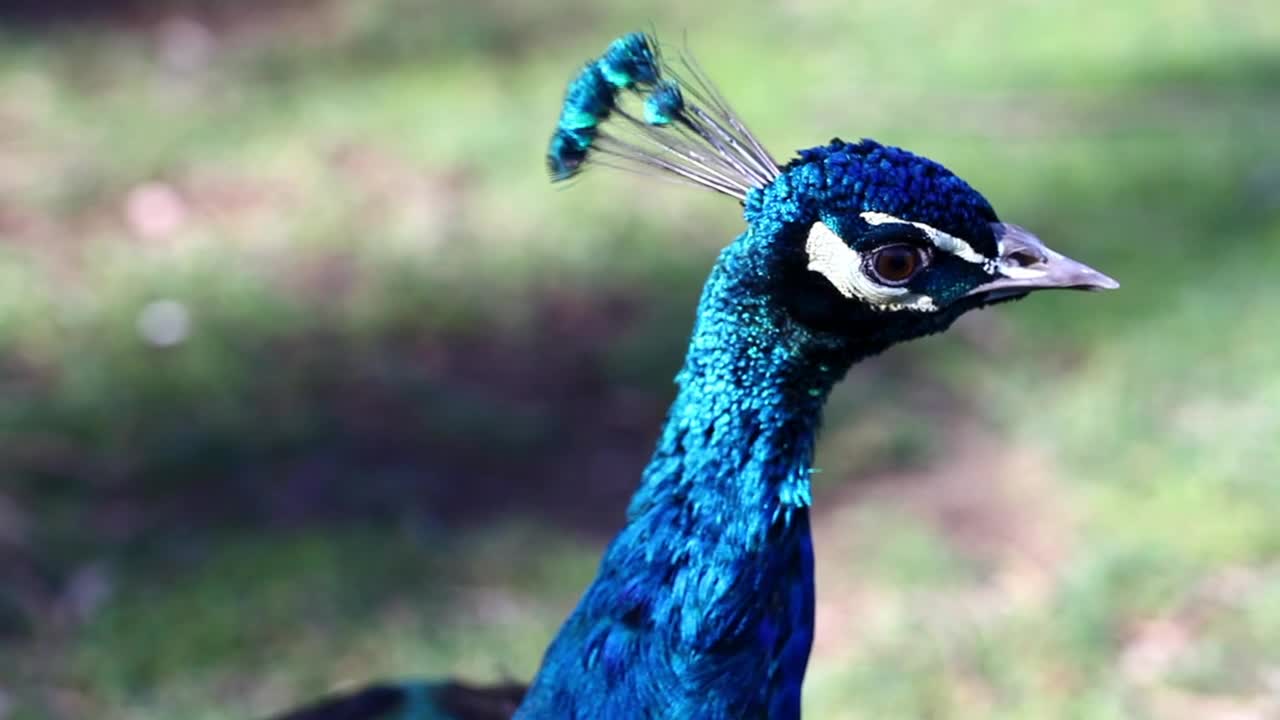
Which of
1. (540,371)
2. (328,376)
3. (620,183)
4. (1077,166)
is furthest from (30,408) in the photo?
(1077,166)

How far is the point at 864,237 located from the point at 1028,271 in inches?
5.8

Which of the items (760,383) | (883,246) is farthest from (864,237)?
(760,383)

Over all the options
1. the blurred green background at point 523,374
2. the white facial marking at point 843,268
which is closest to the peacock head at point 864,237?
the white facial marking at point 843,268

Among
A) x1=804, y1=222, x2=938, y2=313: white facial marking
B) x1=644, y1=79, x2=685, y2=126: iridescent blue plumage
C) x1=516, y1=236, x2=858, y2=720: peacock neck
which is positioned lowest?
x1=516, y1=236, x2=858, y2=720: peacock neck

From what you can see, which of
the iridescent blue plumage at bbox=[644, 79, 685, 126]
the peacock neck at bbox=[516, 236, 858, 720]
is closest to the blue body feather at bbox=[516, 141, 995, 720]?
the peacock neck at bbox=[516, 236, 858, 720]

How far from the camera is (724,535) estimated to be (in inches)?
47.8

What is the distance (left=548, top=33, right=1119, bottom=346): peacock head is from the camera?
1.17 meters

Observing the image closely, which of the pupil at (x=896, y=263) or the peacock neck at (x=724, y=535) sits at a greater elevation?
the pupil at (x=896, y=263)

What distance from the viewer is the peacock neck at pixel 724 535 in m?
1.21

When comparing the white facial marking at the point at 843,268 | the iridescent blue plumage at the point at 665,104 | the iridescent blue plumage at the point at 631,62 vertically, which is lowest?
the white facial marking at the point at 843,268

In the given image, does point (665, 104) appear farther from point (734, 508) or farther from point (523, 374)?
point (523, 374)

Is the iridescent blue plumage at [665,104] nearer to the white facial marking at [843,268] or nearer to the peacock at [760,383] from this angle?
the peacock at [760,383]

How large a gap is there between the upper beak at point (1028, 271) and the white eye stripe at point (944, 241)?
0.04 ft

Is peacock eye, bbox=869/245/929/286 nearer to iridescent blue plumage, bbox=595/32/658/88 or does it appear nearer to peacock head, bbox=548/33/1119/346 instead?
peacock head, bbox=548/33/1119/346
